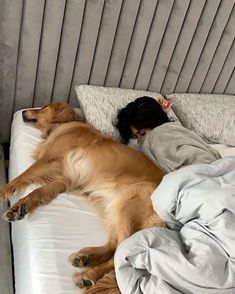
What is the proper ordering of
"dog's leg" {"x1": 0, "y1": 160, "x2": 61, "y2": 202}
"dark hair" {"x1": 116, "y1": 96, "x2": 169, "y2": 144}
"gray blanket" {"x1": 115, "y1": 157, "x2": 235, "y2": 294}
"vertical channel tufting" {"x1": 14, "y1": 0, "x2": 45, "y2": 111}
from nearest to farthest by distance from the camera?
"gray blanket" {"x1": 115, "y1": 157, "x2": 235, "y2": 294} < "dog's leg" {"x1": 0, "y1": 160, "x2": 61, "y2": 202} < "vertical channel tufting" {"x1": 14, "y1": 0, "x2": 45, "y2": 111} < "dark hair" {"x1": 116, "y1": 96, "x2": 169, "y2": 144}

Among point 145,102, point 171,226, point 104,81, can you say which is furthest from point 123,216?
point 104,81

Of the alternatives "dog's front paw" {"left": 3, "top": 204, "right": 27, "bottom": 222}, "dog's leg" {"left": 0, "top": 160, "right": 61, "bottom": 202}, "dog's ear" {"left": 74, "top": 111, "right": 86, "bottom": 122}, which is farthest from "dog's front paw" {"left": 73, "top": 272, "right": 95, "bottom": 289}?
"dog's ear" {"left": 74, "top": 111, "right": 86, "bottom": 122}

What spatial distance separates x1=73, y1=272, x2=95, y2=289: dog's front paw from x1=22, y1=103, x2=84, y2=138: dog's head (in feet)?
2.83

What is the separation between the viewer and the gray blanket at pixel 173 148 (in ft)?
5.98

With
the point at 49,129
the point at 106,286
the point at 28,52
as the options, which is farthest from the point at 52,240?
the point at 28,52

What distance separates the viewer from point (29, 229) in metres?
1.37

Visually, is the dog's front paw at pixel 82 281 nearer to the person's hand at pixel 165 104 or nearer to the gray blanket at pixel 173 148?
the gray blanket at pixel 173 148

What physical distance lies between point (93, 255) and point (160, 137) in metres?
0.82

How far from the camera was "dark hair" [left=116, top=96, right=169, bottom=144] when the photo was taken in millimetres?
1985

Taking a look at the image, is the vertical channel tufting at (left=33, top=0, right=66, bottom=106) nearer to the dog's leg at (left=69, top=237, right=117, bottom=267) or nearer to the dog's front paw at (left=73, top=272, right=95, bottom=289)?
the dog's leg at (left=69, top=237, right=117, bottom=267)

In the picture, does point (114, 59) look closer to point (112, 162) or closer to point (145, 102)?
point (145, 102)

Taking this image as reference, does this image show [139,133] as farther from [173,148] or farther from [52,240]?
[52,240]

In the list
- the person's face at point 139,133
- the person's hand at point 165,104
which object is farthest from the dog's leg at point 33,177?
the person's hand at point 165,104

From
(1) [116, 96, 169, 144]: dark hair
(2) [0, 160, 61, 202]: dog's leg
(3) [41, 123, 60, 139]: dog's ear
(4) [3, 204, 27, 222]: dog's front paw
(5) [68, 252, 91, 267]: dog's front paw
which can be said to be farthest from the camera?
(1) [116, 96, 169, 144]: dark hair
